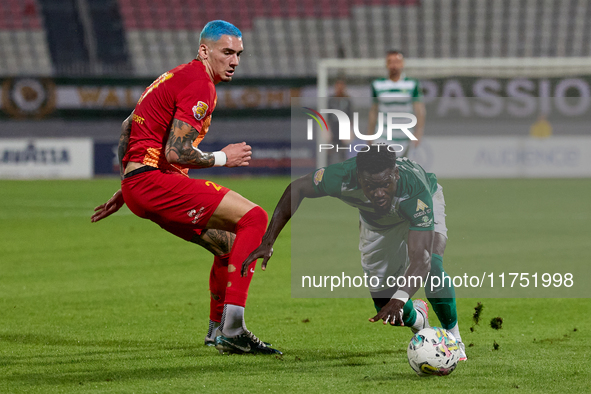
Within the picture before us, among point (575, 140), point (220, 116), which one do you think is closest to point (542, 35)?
point (575, 140)

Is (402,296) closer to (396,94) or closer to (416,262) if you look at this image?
(416,262)

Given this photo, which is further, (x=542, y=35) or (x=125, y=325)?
(x=542, y=35)

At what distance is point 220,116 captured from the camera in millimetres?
21406

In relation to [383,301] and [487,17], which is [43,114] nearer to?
[487,17]

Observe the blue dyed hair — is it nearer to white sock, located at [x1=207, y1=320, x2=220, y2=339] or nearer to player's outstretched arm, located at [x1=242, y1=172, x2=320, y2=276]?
player's outstretched arm, located at [x1=242, y1=172, x2=320, y2=276]

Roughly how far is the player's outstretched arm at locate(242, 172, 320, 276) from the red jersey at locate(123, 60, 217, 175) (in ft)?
1.82

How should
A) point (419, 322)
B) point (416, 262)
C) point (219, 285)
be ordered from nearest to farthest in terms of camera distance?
point (416, 262), point (419, 322), point (219, 285)

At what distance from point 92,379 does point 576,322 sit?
9.96ft

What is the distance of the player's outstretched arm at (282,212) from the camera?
4.09m

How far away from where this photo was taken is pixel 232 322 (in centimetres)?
420

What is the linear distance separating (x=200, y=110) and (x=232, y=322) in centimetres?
109

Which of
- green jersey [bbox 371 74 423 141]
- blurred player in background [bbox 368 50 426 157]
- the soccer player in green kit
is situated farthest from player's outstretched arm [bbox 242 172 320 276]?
green jersey [bbox 371 74 423 141]

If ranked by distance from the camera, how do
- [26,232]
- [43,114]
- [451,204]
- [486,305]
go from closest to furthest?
[451,204] → [486,305] → [26,232] → [43,114]

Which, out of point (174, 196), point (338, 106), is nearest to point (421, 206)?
point (174, 196)
